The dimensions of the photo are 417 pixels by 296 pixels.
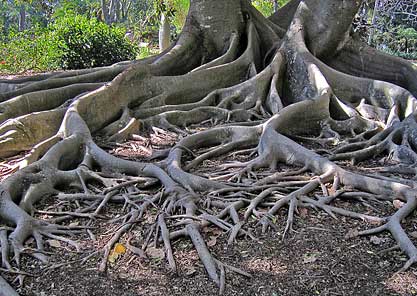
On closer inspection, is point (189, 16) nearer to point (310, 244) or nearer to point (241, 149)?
point (241, 149)

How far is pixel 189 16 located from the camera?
7.52 metres

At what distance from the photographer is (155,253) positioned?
10.8 feet

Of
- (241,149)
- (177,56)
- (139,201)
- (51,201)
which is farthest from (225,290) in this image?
(177,56)

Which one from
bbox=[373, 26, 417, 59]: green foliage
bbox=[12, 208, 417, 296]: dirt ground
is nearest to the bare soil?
bbox=[12, 208, 417, 296]: dirt ground

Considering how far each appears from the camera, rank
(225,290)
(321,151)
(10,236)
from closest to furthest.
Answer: (225,290) → (10,236) → (321,151)

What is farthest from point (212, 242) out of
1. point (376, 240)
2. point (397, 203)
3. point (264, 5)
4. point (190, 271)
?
point (264, 5)

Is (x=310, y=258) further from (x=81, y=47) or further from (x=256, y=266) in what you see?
(x=81, y=47)

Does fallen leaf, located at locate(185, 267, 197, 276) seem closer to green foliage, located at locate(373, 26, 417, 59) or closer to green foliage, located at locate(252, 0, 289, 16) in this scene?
green foliage, located at locate(252, 0, 289, 16)

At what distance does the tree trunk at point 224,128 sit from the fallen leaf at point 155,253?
71mm

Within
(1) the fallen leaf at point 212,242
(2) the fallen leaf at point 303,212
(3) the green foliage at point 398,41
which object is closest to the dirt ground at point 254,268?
(1) the fallen leaf at point 212,242

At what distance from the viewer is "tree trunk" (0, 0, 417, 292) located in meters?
3.78

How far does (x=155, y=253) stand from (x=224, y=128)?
93.8 inches

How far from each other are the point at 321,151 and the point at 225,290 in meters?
2.58

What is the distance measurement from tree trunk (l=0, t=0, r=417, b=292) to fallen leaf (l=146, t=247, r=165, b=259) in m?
0.07
